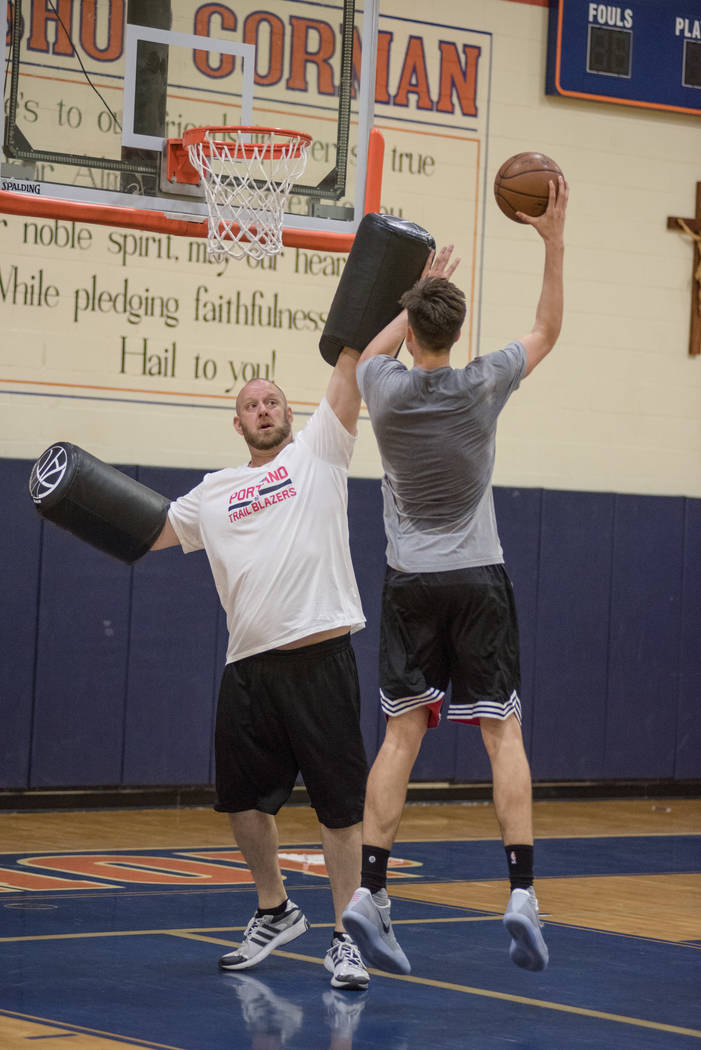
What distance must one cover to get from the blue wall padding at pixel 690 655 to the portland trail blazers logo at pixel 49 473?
710cm

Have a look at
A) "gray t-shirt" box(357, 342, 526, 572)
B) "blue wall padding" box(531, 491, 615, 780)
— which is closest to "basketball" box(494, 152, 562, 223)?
"gray t-shirt" box(357, 342, 526, 572)

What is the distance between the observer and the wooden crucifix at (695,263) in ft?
41.0

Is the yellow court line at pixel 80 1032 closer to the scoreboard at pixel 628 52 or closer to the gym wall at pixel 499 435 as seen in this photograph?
the gym wall at pixel 499 435

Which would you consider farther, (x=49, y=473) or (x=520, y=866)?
(x=49, y=473)

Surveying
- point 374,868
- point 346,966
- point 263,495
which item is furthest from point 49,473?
point 346,966

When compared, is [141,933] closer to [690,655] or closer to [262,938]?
[262,938]

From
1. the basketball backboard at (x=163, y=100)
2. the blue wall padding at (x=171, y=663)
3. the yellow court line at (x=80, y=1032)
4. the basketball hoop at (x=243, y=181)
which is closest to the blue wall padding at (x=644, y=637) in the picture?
the blue wall padding at (x=171, y=663)

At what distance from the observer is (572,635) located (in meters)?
11.9

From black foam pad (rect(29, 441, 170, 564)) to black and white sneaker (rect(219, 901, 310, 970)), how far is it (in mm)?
1398

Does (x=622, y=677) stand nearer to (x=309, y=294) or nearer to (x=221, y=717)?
(x=309, y=294)

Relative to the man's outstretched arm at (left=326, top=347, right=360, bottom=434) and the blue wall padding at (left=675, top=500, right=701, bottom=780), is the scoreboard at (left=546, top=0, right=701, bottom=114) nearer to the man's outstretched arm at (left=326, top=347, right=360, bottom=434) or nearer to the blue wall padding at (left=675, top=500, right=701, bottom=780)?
the blue wall padding at (left=675, top=500, right=701, bottom=780)

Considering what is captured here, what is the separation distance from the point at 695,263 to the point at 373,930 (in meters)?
8.55

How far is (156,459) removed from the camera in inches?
422

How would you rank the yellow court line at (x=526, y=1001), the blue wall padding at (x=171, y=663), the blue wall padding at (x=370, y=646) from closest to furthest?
the yellow court line at (x=526, y=1001) < the blue wall padding at (x=370, y=646) < the blue wall padding at (x=171, y=663)
